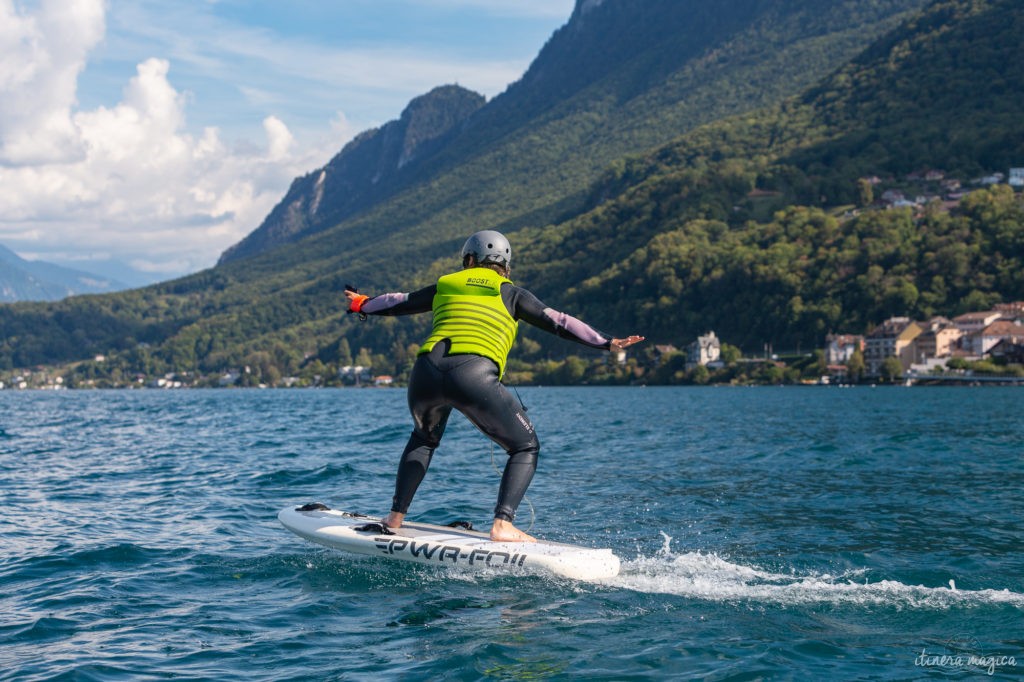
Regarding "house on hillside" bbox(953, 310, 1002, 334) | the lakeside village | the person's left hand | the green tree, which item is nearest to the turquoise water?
the person's left hand

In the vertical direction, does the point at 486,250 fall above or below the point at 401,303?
above

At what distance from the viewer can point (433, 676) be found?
7.31 metres

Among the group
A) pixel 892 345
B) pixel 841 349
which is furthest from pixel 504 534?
pixel 841 349

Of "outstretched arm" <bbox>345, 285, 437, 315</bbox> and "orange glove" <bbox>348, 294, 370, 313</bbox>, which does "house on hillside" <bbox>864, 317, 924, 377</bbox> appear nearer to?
"orange glove" <bbox>348, 294, 370, 313</bbox>

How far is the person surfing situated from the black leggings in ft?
0.03

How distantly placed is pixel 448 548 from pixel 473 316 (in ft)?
8.52

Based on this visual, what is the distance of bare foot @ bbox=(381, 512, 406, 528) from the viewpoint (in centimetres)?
1132

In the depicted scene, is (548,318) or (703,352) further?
(703,352)

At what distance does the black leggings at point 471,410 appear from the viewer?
10039 millimetres

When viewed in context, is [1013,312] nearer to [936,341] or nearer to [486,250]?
[936,341]

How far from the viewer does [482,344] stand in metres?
10.2

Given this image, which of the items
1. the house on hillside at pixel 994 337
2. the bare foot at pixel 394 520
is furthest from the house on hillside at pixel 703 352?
the bare foot at pixel 394 520

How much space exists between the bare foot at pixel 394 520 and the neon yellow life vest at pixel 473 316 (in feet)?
7.27

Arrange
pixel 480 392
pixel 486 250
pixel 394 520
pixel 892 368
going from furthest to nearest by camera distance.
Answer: pixel 892 368 < pixel 394 520 < pixel 486 250 < pixel 480 392
